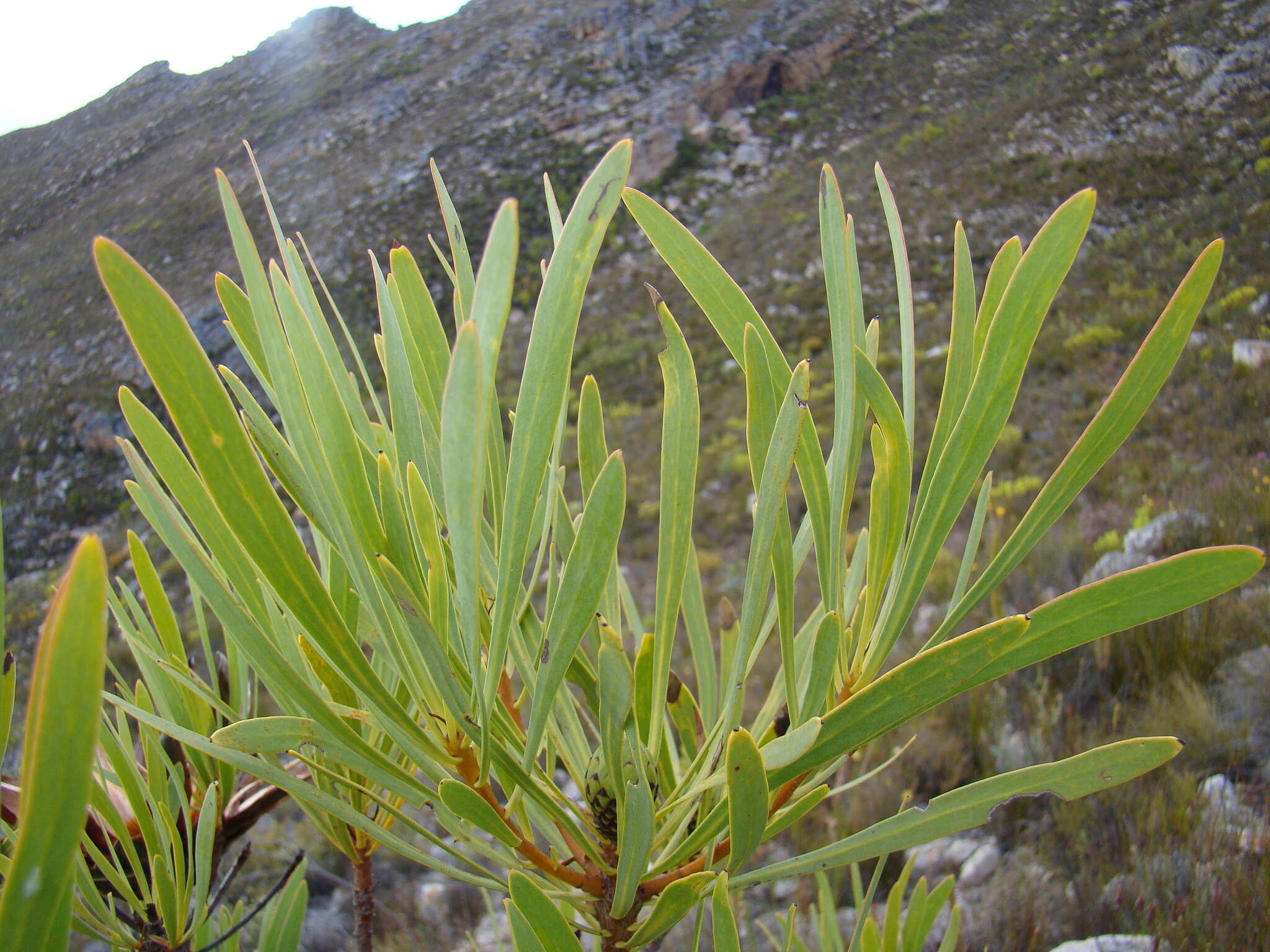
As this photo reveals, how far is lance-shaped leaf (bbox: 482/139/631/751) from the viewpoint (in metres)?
0.14

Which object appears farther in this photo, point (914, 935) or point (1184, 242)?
point (1184, 242)

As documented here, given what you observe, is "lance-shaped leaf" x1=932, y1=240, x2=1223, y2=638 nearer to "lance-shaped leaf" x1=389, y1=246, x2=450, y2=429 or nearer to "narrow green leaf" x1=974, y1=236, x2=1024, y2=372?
"narrow green leaf" x1=974, y1=236, x2=1024, y2=372

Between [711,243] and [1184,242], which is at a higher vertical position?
[711,243]

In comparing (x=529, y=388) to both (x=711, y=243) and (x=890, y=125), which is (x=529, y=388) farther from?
(x=890, y=125)

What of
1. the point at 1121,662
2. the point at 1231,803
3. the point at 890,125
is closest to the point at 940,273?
the point at 890,125

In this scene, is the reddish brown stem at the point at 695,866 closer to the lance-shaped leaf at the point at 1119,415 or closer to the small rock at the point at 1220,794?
the lance-shaped leaf at the point at 1119,415

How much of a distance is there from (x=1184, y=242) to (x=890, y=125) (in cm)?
386

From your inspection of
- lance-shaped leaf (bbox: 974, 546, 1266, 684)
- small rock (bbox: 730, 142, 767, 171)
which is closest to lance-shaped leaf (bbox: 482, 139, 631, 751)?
lance-shaped leaf (bbox: 974, 546, 1266, 684)

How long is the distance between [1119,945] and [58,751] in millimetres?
913

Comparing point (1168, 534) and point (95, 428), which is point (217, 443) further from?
point (95, 428)

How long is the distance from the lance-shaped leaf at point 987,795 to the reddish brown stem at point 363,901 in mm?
173

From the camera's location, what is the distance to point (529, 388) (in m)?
0.15

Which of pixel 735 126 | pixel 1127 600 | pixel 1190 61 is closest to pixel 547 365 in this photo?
pixel 1127 600

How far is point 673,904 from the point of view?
0.18 m
